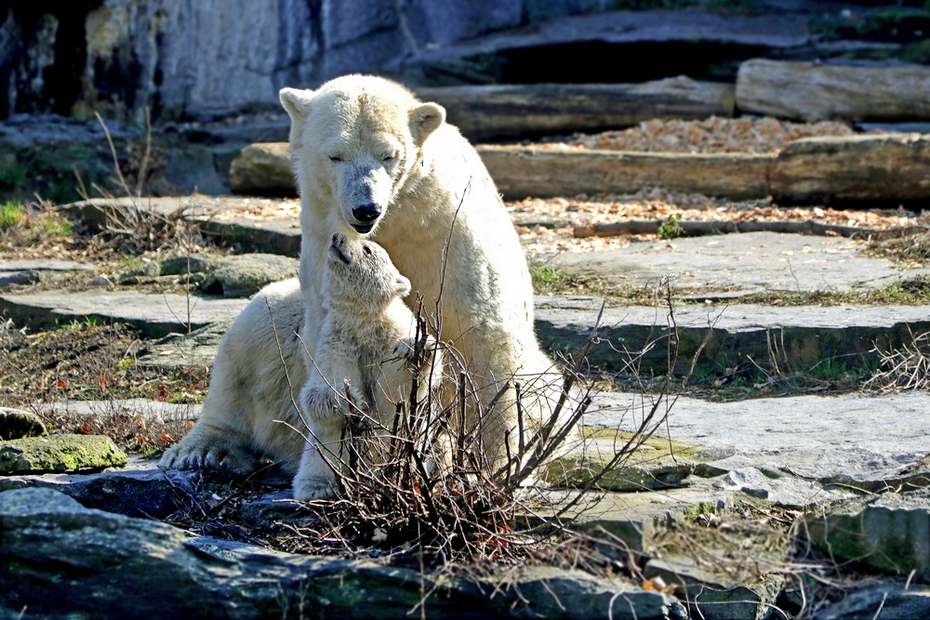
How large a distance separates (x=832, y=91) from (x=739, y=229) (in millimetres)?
4007

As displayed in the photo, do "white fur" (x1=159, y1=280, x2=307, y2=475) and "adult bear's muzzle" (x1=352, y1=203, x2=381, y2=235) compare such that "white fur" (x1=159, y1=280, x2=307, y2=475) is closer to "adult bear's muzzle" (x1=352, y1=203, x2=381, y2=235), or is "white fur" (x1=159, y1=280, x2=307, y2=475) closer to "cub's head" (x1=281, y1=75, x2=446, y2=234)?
"cub's head" (x1=281, y1=75, x2=446, y2=234)

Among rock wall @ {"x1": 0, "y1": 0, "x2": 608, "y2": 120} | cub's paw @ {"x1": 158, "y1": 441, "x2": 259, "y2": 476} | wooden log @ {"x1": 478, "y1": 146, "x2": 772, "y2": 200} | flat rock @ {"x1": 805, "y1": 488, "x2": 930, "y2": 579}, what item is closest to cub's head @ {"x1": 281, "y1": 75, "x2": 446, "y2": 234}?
cub's paw @ {"x1": 158, "y1": 441, "x2": 259, "y2": 476}

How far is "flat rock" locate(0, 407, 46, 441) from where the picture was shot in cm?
404

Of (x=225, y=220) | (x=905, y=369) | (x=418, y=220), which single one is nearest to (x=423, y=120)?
(x=418, y=220)

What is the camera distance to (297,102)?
3840mm

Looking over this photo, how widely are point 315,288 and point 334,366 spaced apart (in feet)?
1.39

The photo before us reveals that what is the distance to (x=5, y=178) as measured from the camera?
11.5 m

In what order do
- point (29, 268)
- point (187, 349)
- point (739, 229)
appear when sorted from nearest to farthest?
point (187, 349), point (29, 268), point (739, 229)

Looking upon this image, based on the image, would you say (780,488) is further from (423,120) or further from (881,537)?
(423,120)

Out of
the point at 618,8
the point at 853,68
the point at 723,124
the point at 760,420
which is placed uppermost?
the point at 618,8

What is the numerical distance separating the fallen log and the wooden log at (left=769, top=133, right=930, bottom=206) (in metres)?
1.20

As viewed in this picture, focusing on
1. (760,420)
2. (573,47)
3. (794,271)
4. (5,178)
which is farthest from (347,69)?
(760,420)

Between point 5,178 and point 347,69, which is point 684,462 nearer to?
point 5,178

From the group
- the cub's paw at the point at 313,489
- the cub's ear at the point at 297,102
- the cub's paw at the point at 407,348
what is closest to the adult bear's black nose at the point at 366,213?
the cub's paw at the point at 407,348
